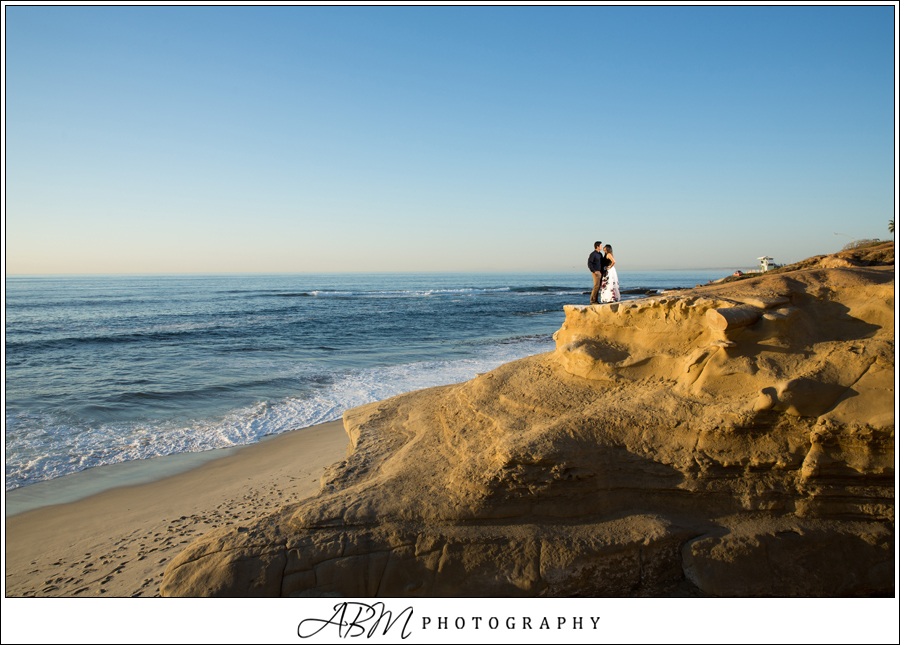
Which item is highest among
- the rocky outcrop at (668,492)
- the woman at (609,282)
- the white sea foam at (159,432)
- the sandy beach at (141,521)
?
the woman at (609,282)

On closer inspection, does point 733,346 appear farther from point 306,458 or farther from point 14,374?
point 14,374

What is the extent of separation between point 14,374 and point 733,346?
17.0 m

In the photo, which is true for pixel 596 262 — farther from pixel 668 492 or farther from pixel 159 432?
pixel 159 432

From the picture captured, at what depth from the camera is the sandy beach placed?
4.21 meters

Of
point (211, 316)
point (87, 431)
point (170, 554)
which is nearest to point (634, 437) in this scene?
point (170, 554)

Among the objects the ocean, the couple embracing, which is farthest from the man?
the ocean

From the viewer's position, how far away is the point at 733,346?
13.3 ft

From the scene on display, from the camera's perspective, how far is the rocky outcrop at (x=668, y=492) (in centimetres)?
345

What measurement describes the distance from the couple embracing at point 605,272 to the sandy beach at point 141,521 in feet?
17.0

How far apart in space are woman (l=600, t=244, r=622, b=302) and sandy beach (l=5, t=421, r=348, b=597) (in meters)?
5.13

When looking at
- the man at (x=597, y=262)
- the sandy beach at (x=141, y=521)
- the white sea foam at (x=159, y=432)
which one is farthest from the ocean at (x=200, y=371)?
the man at (x=597, y=262)

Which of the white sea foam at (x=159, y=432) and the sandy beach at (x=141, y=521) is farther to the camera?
the white sea foam at (x=159, y=432)

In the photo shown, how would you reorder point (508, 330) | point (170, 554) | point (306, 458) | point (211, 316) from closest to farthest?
point (170, 554)
point (306, 458)
point (508, 330)
point (211, 316)

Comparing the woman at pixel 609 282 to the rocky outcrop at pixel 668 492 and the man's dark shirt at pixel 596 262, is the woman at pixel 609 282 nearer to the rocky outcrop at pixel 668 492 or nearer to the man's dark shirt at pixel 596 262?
the man's dark shirt at pixel 596 262
